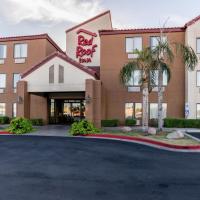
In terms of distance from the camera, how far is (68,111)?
32000mm

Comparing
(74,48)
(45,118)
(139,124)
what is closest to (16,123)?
(45,118)

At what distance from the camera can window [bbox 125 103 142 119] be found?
1068 inches

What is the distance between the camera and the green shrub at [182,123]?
2447 centimetres

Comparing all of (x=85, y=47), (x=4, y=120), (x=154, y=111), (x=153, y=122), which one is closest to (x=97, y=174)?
(x=153, y=122)

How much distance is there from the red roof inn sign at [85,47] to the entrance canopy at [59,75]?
34.1ft

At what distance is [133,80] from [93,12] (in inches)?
558

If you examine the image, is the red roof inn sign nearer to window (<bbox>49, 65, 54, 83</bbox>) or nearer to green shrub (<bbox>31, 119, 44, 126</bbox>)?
green shrub (<bbox>31, 119, 44, 126</bbox>)

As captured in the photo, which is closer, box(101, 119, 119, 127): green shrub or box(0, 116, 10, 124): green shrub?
box(101, 119, 119, 127): green shrub

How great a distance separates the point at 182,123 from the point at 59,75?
39.6ft

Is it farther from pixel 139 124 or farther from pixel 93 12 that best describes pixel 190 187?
pixel 93 12

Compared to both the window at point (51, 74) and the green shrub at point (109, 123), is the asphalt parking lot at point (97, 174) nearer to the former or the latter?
the window at point (51, 74)

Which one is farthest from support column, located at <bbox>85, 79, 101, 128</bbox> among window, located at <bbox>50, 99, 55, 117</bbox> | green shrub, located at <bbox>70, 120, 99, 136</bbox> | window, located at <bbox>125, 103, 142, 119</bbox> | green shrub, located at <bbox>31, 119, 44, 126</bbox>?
window, located at <bbox>50, 99, 55, 117</bbox>

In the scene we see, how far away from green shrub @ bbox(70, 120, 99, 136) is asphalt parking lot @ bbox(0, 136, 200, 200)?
20.2 ft

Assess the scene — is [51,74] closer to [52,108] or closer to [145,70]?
[52,108]
